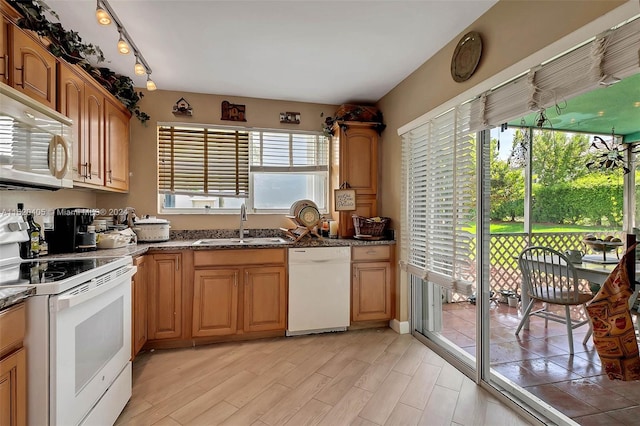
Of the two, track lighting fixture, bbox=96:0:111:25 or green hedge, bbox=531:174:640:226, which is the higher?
track lighting fixture, bbox=96:0:111:25

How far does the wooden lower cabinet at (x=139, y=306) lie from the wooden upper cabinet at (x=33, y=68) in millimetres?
1228

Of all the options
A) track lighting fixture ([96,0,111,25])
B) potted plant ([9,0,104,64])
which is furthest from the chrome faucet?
track lighting fixture ([96,0,111,25])

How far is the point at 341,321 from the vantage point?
3127 mm

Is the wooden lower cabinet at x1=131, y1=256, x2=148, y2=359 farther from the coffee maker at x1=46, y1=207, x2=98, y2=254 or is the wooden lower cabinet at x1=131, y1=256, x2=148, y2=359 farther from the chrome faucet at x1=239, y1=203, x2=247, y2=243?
the chrome faucet at x1=239, y1=203, x2=247, y2=243

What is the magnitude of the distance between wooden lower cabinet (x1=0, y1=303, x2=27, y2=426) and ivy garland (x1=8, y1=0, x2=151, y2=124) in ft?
5.04

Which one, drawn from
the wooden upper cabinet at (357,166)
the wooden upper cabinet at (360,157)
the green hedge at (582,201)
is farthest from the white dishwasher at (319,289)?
the green hedge at (582,201)

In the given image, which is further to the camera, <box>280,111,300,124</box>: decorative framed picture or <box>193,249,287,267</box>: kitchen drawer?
<box>280,111,300,124</box>: decorative framed picture

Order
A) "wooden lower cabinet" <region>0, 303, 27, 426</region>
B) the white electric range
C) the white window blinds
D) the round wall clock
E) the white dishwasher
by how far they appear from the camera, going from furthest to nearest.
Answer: the white dishwasher, the white window blinds, the round wall clock, the white electric range, "wooden lower cabinet" <region>0, 303, 27, 426</region>

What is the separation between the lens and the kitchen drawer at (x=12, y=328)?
44.1 inches

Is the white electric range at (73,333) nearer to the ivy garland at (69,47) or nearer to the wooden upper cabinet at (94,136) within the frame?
the wooden upper cabinet at (94,136)

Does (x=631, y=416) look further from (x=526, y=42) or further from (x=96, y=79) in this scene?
(x=96, y=79)

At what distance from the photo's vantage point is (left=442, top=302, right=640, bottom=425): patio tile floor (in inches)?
73.5

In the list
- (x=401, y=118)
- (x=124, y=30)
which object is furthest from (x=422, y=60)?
(x=124, y=30)

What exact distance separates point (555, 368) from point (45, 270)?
3.35 m
